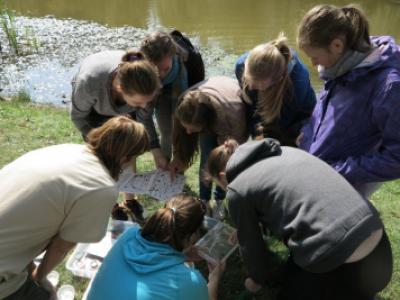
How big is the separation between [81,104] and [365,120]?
191 centimetres

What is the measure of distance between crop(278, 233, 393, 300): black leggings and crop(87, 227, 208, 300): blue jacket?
0.59 metres

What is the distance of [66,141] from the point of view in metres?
4.79

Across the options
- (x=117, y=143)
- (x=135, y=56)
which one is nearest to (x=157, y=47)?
(x=135, y=56)

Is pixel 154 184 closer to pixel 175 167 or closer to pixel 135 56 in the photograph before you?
pixel 175 167

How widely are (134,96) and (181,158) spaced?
757 mm

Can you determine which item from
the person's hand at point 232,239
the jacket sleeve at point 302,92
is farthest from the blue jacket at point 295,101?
the person's hand at point 232,239

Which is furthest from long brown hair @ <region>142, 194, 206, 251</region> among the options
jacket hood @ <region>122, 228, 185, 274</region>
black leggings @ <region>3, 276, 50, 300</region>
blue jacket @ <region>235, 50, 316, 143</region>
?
blue jacket @ <region>235, 50, 316, 143</region>

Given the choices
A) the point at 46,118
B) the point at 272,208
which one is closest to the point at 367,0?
the point at 46,118

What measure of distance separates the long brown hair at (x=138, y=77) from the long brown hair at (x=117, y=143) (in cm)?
47

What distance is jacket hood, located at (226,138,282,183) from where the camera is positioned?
2.09 meters

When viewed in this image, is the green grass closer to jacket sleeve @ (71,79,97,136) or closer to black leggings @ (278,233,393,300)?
black leggings @ (278,233,393,300)

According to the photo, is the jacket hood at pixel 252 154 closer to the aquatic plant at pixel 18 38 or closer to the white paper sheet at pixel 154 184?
the white paper sheet at pixel 154 184

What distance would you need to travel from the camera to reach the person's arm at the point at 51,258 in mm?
2125

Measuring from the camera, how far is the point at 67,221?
2.00 meters
